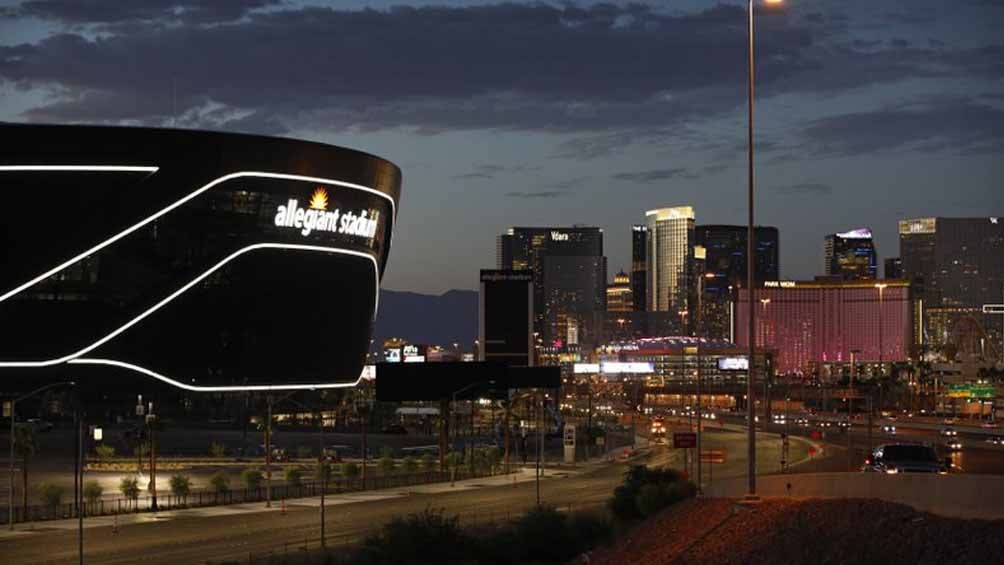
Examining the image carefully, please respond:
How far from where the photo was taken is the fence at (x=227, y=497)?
6694cm

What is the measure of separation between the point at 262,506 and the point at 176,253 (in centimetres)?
4146

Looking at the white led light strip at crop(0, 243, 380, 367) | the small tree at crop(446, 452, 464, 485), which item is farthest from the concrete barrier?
the white led light strip at crop(0, 243, 380, 367)

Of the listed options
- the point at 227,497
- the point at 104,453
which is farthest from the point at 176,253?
the point at 227,497

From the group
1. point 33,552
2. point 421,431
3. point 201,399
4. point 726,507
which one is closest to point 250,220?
point 201,399

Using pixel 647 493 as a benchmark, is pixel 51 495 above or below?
below

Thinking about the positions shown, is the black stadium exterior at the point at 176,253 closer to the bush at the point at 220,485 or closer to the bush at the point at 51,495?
the bush at the point at 220,485

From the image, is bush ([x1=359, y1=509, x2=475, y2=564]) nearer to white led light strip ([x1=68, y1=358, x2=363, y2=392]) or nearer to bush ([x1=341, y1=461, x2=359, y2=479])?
bush ([x1=341, y1=461, x2=359, y2=479])

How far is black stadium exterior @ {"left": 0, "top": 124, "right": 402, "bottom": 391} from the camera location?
10438 cm

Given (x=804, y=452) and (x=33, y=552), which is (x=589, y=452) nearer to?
(x=804, y=452)

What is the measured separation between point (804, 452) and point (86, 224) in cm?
5298

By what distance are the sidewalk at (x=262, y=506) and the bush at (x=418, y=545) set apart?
66.5 ft

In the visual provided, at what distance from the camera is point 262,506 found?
2847 inches

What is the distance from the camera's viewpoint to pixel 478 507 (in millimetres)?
68125

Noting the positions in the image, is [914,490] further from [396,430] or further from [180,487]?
[396,430]
